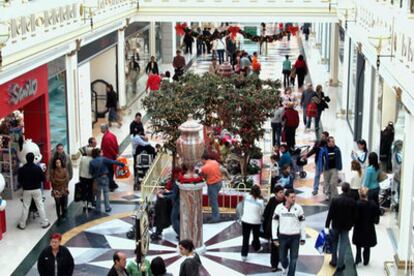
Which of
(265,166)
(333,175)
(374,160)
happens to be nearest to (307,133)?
(265,166)

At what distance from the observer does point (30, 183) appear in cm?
1343

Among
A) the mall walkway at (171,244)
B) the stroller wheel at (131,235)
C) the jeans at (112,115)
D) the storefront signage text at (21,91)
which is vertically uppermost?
the storefront signage text at (21,91)

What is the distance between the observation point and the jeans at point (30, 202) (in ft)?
44.4

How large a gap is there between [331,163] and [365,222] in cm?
330

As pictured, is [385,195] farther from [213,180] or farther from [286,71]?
[286,71]

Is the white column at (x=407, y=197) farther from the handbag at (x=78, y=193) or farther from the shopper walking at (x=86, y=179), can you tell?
the handbag at (x=78, y=193)

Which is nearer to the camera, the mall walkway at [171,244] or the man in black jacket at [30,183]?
the mall walkway at [171,244]

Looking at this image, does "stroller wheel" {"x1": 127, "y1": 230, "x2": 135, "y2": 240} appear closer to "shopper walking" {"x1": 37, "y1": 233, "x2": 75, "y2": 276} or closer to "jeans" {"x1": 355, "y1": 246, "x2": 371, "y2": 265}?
"shopper walking" {"x1": 37, "y1": 233, "x2": 75, "y2": 276}

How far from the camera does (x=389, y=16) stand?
44.1 ft

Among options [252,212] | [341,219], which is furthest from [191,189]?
[341,219]

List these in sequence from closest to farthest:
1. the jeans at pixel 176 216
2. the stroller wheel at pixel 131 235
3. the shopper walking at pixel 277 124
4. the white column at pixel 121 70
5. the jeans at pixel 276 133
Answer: the jeans at pixel 176 216 → the stroller wheel at pixel 131 235 → the shopper walking at pixel 277 124 → the jeans at pixel 276 133 → the white column at pixel 121 70

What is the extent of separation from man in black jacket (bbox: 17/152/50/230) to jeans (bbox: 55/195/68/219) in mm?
392

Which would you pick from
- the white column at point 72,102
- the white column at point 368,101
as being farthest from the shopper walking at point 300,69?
the white column at point 72,102

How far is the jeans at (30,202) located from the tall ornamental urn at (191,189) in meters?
2.75
